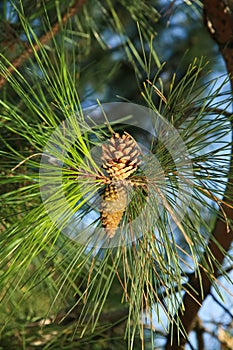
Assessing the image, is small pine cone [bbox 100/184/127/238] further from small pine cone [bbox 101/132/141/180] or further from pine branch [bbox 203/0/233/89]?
pine branch [bbox 203/0/233/89]

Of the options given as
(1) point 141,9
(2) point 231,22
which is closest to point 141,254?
(2) point 231,22

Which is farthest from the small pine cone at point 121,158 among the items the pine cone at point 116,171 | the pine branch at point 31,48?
the pine branch at point 31,48

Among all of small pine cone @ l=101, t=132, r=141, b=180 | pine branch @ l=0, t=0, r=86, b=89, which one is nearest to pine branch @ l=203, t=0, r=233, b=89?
pine branch @ l=0, t=0, r=86, b=89

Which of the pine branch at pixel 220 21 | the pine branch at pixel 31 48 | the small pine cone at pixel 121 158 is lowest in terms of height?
the small pine cone at pixel 121 158

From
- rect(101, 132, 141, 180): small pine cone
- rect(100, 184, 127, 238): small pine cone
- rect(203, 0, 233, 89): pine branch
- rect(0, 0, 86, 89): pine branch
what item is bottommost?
rect(100, 184, 127, 238): small pine cone

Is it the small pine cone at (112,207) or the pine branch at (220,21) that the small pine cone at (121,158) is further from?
the pine branch at (220,21)

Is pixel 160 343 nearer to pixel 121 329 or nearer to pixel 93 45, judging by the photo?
pixel 121 329
